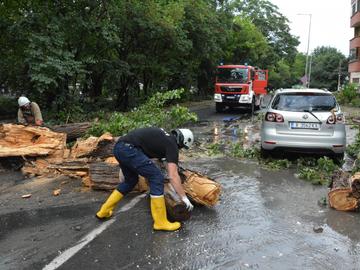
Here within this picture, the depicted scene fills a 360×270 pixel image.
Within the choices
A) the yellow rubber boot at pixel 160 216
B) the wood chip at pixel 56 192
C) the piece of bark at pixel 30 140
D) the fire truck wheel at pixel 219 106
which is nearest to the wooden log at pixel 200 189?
the yellow rubber boot at pixel 160 216

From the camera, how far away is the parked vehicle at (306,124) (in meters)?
8.91

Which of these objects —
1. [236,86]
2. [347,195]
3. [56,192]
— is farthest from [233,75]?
[347,195]

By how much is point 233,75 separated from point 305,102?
1517 cm

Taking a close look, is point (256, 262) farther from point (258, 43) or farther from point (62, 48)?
point (258, 43)

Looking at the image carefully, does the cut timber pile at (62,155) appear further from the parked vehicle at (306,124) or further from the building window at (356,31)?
the building window at (356,31)

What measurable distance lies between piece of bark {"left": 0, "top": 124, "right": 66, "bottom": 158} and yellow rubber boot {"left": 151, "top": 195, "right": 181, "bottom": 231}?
402cm

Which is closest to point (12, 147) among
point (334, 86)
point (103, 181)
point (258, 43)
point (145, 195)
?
point (103, 181)

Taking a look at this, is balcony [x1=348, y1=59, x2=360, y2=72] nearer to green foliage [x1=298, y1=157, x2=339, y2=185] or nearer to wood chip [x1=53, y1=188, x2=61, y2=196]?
green foliage [x1=298, y1=157, x2=339, y2=185]

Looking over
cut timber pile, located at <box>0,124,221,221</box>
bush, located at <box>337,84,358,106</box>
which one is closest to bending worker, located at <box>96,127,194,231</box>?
cut timber pile, located at <box>0,124,221,221</box>

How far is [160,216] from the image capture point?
17.4 ft

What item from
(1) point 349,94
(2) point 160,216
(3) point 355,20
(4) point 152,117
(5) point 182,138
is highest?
(3) point 355,20

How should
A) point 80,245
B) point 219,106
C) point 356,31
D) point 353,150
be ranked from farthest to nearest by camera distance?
point 356,31 → point 219,106 → point 353,150 → point 80,245

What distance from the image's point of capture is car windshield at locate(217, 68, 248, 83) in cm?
2391

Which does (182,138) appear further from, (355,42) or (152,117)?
(355,42)
